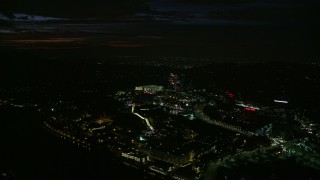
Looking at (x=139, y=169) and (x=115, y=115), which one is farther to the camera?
(x=115, y=115)

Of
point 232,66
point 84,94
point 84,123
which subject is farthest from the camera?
point 232,66

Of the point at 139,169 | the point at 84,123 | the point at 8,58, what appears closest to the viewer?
the point at 139,169

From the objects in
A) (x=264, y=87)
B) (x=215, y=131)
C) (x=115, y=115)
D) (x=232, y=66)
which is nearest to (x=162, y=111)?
(x=115, y=115)

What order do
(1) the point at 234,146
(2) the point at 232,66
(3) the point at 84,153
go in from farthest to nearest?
(2) the point at 232,66 < (1) the point at 234,146 < (3) the point at 84,153

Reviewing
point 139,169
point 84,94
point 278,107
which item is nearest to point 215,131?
point 139,169

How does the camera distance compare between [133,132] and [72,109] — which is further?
[72,109]

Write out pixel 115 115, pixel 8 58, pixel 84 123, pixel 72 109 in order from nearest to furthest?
pixel 84 123 → pixel 115 115 → pixel 72 109 → pixel 8 58

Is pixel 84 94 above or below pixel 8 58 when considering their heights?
below

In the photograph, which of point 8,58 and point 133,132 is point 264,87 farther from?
point 8,58

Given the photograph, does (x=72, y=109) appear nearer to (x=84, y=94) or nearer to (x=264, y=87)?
(x=84, y=94)
